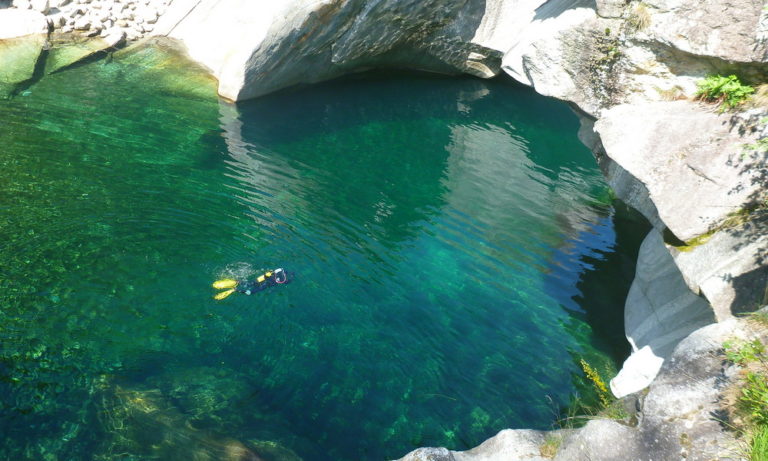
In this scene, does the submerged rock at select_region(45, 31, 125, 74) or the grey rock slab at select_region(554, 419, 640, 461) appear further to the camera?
the submerged rock at select_region(45, 31, 125, 74)

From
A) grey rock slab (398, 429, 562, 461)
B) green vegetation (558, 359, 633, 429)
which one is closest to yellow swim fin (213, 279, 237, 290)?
grey rock slab (398, 429, 562, 461)

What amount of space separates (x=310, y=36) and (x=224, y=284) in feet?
39.7

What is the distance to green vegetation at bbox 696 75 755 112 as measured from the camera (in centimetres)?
856

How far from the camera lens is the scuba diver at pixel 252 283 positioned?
10898 millimetres

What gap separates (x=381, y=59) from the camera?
25.6 meters

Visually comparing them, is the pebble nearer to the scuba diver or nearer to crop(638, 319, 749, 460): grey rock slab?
the scuba diver

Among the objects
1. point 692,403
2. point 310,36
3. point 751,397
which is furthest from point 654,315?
point 310,36

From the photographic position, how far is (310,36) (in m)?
20.4

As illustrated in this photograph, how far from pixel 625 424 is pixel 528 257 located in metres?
7.28

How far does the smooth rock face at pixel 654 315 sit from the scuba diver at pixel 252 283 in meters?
6.27

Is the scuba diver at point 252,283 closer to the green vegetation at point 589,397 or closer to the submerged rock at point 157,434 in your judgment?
the submerged rock at point 157,434

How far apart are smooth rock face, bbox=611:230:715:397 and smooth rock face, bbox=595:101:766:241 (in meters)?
1.34

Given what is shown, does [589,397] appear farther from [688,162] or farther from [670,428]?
[688,162]

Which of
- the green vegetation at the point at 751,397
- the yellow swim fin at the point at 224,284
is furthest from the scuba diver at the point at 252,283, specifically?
the green vegetation at the point at 751,397
